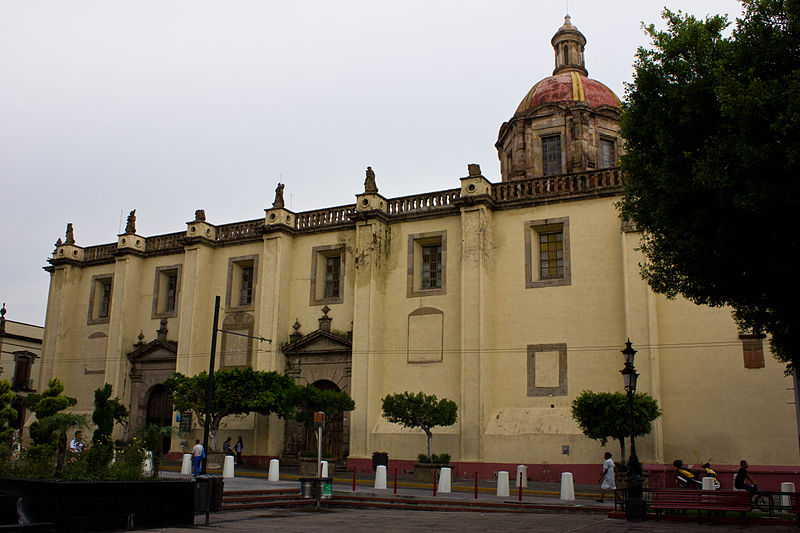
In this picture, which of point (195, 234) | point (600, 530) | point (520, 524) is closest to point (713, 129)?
point (600, 530)

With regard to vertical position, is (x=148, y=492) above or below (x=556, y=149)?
below

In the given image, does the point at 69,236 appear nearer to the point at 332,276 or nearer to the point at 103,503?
the point at 332,276

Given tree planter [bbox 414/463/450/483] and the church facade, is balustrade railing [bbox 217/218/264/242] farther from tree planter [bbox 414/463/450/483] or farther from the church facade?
tree planter [bbox 414/463/450/483]

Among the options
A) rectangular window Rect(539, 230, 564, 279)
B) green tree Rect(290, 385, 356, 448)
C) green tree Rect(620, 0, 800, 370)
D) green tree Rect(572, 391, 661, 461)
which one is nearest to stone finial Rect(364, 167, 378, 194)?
rectangular window Rect(539, 230, 564, 279)

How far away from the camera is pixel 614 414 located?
66.2 feet

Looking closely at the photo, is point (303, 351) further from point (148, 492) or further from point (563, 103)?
point (148, 492)

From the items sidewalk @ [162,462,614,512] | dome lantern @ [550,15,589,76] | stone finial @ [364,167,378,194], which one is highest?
dome lantern @ [550,15,589,76]

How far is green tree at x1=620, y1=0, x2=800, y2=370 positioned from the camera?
10.0 metres

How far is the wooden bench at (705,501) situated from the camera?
1327 centimetres

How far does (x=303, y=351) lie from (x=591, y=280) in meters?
11.4

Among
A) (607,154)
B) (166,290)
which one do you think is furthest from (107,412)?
(607,154)

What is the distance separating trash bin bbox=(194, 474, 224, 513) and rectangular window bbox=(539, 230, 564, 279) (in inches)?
582

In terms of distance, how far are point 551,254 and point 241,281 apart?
44.1 ft

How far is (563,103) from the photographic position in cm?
3042
